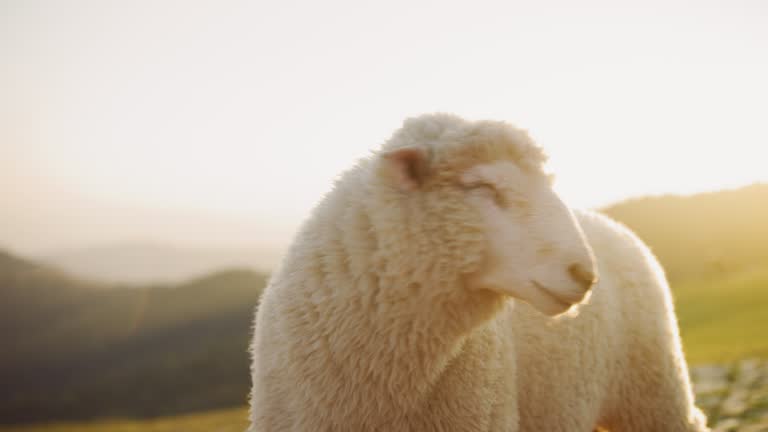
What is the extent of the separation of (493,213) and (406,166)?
50 cm

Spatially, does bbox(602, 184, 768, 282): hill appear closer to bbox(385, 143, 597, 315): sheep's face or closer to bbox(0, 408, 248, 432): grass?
bbox(0, 408, 248, 432): grass

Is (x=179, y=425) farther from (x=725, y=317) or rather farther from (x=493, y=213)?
(x=493, y=213)

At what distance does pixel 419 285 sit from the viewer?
2975 mm

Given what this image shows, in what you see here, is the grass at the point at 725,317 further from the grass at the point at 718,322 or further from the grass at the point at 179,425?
the grass at the point at 179,425

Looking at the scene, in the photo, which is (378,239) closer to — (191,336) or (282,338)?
(282,338)

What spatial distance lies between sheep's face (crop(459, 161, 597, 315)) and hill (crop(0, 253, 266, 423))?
4548 centimetres

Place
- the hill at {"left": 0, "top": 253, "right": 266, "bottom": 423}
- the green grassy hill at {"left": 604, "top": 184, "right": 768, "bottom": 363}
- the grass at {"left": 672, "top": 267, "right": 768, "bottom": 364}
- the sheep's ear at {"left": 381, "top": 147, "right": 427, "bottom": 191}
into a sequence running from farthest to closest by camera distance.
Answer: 1. the hill at {"left": 0, "top": 253, "right": 266, "bottom": 423}
2. the green grassy hill at {"left": 604, "top": 184, "right": 768, "bottom": 363}
3. the grass at {"left": 672, "top": 267, "right": 768, "bottom": 364}
4. the sheep's ear at {"left": 381, "top": 147, "right": 427, "bottom": 191}

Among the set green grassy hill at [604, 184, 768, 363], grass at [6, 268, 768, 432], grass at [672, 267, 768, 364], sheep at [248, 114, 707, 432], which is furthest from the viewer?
green grassy hill at [604, 184, 768, 363]

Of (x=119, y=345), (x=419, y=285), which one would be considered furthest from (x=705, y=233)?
(x=119, y=345)

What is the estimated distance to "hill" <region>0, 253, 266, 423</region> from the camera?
50750mm

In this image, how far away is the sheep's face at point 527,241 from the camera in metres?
2.71

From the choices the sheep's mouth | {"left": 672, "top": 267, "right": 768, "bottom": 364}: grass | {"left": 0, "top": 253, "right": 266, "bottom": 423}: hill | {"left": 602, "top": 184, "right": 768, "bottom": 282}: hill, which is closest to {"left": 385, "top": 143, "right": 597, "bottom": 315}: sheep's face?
the sheep's mouth

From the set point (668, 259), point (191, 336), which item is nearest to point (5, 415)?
point (191, 336)

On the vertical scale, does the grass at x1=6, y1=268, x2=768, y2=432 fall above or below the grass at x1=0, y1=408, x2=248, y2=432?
above
